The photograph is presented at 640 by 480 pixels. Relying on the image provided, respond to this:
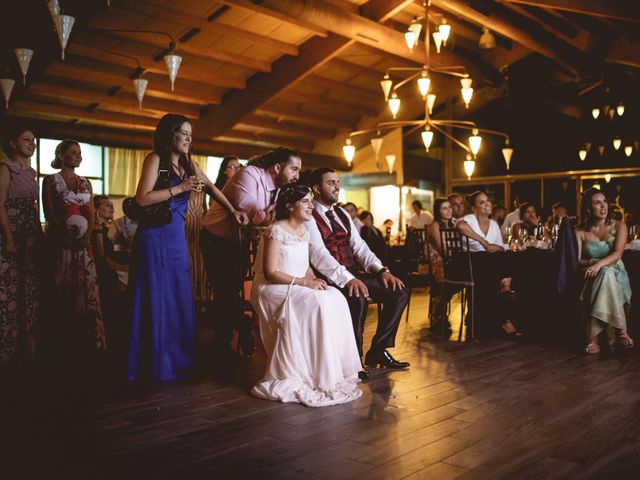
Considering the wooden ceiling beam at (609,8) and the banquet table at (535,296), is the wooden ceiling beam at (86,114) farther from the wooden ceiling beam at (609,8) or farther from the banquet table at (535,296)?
the banquet table at (535,296)

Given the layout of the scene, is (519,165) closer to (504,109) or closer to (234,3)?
(504,109)

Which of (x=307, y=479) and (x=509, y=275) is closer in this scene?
(x=307, y=479)

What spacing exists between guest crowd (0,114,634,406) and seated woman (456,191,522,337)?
691 millimetres

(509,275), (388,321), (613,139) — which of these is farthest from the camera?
(613,139)

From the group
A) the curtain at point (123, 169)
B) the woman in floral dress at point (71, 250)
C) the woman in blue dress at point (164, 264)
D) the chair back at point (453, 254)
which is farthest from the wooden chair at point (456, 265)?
the curtain at point (123, 169)

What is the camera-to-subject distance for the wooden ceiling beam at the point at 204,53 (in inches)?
349

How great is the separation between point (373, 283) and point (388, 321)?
0.27m

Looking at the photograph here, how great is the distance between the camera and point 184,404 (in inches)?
129

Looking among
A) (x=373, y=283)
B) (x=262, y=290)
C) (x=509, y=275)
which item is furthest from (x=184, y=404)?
(x=509, y=275)

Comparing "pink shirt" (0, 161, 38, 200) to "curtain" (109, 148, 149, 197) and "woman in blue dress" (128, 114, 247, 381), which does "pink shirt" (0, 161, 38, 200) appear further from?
"curtain" (109, 148, 149, 197)

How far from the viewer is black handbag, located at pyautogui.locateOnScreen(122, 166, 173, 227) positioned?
3549 millimetres

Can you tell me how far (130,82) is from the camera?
9.89m

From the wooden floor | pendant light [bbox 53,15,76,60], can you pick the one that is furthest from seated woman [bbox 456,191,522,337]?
pendant light [bbox 53,15,76,60]

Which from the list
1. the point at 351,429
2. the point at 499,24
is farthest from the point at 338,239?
the point at 499,24
